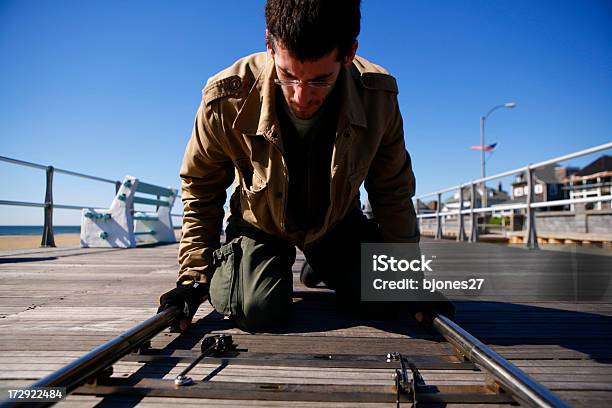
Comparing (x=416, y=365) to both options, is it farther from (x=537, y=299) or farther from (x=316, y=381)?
(x=537, y=299)

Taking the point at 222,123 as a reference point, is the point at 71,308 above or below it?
below

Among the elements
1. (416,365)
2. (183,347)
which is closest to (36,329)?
(183,347)

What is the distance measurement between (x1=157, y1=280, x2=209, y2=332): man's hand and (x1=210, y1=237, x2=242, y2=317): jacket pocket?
8 centimetres

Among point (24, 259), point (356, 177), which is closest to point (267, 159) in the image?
point (356, 177)

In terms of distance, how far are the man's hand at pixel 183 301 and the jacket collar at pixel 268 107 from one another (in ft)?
2.49

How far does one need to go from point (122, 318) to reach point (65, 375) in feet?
3.17

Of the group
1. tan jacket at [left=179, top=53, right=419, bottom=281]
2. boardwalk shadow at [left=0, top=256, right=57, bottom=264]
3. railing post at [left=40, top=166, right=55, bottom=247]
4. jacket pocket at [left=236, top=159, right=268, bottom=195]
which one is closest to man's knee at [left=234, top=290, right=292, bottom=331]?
tan jacket at [left=179, top=53, right=419, bottom=281]

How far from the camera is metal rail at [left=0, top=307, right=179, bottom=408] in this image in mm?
964

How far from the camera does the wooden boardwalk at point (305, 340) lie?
1.20 m

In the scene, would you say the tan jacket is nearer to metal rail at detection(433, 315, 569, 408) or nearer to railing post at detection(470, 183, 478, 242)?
→ metal rail at detection(433, 315, 569, 408)

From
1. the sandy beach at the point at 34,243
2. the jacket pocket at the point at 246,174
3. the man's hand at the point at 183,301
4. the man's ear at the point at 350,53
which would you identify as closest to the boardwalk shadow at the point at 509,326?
the man's hand at the point at 183,301

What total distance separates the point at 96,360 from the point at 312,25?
1222 mm

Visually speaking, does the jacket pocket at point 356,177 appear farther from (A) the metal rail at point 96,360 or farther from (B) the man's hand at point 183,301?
(A) the metal rail at point 96,360

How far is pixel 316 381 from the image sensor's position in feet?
3.90
